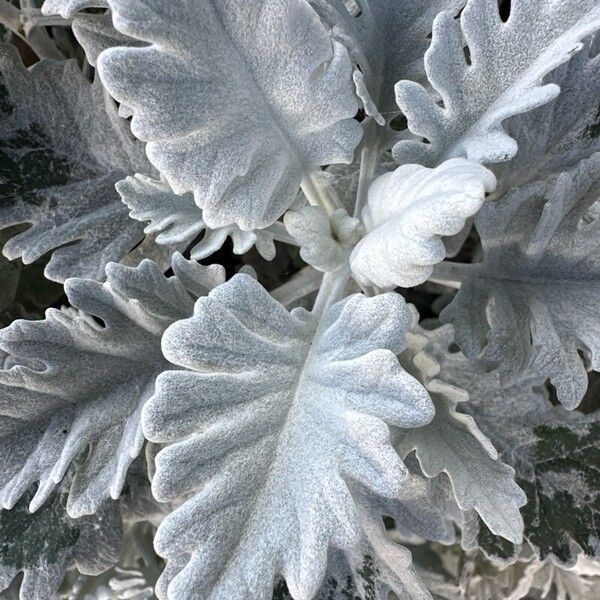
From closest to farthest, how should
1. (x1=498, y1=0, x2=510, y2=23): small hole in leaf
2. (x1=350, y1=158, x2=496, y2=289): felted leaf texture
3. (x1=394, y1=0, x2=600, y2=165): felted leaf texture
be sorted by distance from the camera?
1. (x1=350, y1=158, x2=496, y2=289): felted leaf texture
2. (x1=394, y1=0, x2=600, y2=165): felted leaf texture
3. (x1=498, y1=0, x2=510, y2=23): small hole in leaf

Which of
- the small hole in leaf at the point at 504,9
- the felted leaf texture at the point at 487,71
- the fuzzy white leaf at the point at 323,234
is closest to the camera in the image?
the felted leaf texture at the point at 487,71

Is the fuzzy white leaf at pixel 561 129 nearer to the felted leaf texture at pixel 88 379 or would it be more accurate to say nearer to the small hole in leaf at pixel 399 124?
the small hole in leaf at pixel 399 124

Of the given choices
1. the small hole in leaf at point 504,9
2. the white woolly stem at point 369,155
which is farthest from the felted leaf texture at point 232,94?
the small hole in leaf at point 504,9

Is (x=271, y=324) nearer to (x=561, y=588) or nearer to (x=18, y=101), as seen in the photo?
(x=18, y=101)

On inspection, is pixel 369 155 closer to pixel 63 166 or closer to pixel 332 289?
pixel 332 289

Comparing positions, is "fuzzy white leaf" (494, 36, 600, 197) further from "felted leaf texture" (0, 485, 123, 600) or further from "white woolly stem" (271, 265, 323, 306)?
"felted leaf texture" (0, 485, 123, 600)

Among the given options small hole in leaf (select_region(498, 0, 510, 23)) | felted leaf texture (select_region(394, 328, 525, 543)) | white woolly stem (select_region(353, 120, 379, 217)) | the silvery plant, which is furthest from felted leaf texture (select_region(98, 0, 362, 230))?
small hole in leaf (select_region(498, 0, 510, 23))
